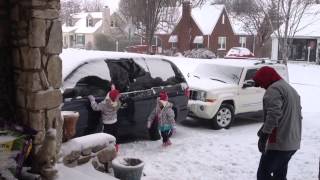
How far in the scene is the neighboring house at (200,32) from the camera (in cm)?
4319

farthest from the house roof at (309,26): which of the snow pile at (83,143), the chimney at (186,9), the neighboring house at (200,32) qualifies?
the snow pile at (83,143)

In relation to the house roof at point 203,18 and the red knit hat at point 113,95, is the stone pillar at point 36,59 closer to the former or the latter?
the red knit hat at point 113,95

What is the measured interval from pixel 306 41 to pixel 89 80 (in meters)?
31.7

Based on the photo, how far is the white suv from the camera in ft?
32.7

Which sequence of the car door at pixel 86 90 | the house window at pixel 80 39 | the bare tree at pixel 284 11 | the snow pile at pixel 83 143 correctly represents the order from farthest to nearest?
the house window at pixel 80 39
the bare tree at pixel 284 11
the car door at pixel 86 90
the snow pile at pixel 83 143

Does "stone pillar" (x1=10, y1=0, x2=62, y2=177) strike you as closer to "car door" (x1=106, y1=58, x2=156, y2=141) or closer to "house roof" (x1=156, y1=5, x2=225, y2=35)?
"car door" (x1=106, y1=58, x2=156, y2=141)

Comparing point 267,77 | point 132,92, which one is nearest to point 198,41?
point 132,92

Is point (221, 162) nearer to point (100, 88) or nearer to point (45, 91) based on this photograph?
point (100, 88)

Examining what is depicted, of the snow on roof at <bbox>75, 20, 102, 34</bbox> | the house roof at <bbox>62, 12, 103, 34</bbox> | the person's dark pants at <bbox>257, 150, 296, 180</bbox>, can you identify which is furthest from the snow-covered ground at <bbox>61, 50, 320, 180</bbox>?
the house roof at <bbox>62, 12, 103, 34</bbox>

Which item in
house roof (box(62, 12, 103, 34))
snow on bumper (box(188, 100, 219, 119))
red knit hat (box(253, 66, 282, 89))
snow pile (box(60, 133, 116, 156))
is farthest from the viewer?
house roof (box(62, 12, 103, 34))

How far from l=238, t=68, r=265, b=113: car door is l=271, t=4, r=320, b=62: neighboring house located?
2494 cm

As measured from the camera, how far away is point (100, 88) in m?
7.69

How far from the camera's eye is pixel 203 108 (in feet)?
32.5

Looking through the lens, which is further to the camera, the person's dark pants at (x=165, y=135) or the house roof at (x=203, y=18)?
the house roof at (x=203, y=18)
